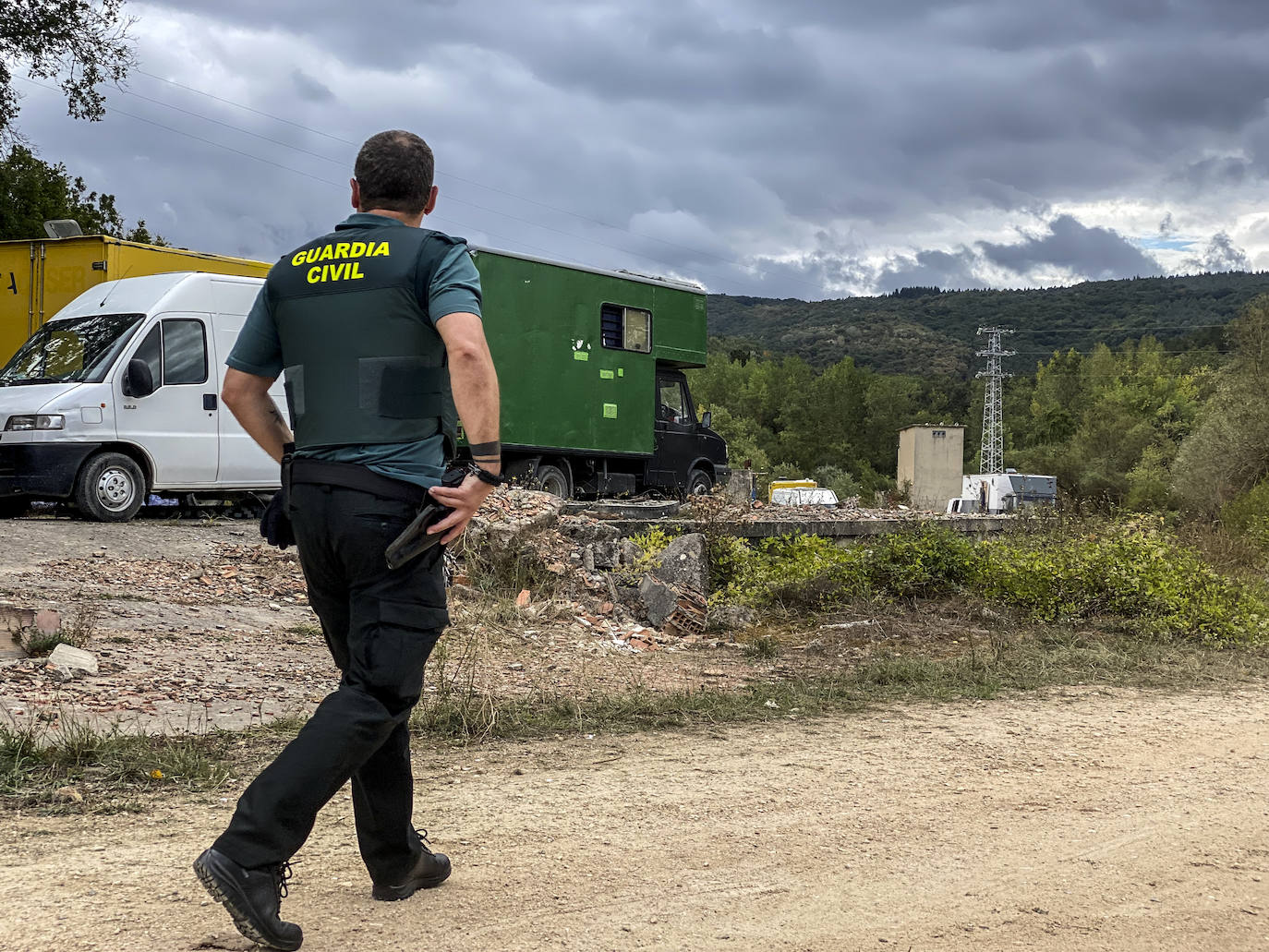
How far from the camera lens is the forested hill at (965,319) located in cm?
14700

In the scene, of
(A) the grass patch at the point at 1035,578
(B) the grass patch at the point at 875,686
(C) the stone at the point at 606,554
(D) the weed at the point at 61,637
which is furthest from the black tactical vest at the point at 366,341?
(C) the stone at the point at 606,554

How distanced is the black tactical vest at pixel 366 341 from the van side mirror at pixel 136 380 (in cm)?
1106

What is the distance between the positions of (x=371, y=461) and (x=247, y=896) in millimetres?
1148

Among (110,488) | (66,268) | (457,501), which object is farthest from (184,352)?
(457,501)

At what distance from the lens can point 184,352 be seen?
14.0m

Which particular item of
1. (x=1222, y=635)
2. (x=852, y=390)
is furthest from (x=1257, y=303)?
(x=852, y=390)

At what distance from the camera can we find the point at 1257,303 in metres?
41.5

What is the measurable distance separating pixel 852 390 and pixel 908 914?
10600cm

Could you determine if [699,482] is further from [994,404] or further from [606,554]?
[994,404]

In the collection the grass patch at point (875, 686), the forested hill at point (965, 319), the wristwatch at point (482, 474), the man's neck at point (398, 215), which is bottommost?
the grass patch at point (875, 686)

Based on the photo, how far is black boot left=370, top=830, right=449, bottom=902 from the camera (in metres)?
3.46

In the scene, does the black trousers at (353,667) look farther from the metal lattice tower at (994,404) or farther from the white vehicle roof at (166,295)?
the metal lattice tower at (994,404)

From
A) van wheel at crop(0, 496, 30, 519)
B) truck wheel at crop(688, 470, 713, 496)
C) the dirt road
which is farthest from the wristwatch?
truck wheel at crop(688, 470, 713, 496)

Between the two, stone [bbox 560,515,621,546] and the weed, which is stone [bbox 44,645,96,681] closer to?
the weed
